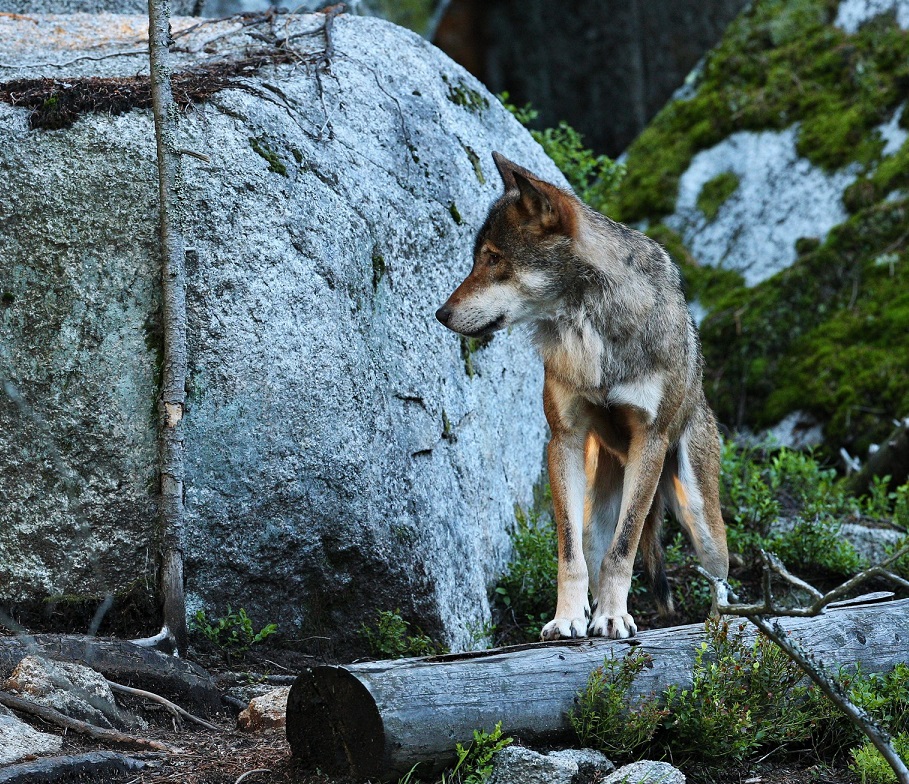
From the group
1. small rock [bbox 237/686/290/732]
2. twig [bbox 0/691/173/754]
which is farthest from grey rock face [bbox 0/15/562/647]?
twig [bbox 0/691/173/754]

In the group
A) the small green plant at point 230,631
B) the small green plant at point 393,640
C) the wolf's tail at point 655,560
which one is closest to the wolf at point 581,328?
the wolf's tail at point 655,560

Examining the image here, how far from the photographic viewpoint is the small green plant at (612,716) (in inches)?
168

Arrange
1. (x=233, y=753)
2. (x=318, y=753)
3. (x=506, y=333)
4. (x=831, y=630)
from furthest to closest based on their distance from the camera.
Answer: (x=506, y=333), (x=831, y=630), (x=233, y=753), (x=318, y=753)

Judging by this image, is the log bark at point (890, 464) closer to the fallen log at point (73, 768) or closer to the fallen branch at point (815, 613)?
the fallen branch at point (815, 613)

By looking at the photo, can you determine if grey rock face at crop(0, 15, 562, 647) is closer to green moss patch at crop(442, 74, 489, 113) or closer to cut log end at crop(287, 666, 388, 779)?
green moss patch at crop(442, 74, 489, 113)

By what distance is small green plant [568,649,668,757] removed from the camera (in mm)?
4270

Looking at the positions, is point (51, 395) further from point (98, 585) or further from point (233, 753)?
point (233, 753)

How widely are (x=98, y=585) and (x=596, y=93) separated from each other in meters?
15.2

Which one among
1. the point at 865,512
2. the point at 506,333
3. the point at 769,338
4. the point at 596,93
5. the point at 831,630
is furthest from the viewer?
the point at 596,93

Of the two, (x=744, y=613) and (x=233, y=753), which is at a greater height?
(x=744, y=613)

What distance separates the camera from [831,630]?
5.14 meters

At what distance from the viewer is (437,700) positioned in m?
4.00

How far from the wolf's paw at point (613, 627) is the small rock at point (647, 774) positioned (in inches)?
32.4

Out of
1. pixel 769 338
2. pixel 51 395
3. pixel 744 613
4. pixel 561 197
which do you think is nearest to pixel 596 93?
pixel 769 338
